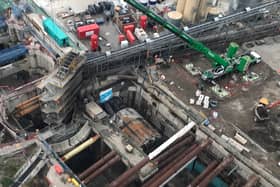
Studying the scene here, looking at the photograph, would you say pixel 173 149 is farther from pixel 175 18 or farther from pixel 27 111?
pixel 175 18

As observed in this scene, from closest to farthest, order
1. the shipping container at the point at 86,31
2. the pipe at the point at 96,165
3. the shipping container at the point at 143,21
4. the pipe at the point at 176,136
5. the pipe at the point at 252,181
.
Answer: the pipe at the point at 252,181
the pipe at the point at 96,165
the pipe at the point at 176,136
the shipping container at the point at 86,31
the shipping container at the point at 143,21

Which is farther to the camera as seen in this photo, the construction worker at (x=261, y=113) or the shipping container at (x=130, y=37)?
the shipping container at (x=130, y=37)

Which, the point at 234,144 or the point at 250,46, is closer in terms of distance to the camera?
the point at 234,144

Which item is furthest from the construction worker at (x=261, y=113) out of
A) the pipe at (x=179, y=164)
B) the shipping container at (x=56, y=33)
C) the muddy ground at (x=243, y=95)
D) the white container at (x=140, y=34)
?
the shipping container at (x=56, y=33)

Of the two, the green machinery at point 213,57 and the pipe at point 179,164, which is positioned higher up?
the green machinery at point 213,57

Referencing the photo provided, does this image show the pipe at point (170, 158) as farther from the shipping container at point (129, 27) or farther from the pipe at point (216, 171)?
the shipping container at point (129, 27)

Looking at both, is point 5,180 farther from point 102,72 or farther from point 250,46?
point 250,46

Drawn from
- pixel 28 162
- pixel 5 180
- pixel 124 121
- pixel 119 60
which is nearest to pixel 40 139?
pixel 28 162
